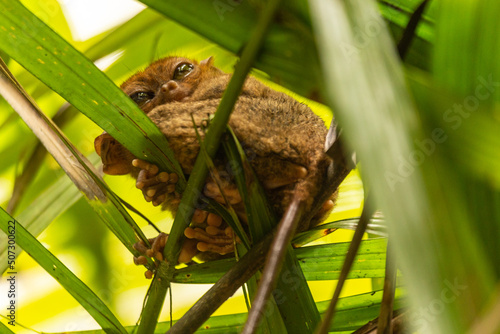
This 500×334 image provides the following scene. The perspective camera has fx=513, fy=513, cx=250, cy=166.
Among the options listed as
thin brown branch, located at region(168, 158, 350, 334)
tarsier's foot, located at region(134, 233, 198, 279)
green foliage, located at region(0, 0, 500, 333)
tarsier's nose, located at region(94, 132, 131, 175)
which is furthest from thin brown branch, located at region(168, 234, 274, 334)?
tarsier's nose, located at region(94, 132, 131, 175)

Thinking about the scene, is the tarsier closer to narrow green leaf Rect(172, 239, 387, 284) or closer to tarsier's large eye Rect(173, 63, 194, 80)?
narrow green leaf Rect(172, 239, 387, 284)

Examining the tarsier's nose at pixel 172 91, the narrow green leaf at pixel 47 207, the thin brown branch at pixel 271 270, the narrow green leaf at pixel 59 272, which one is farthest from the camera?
the tarsier's nose at pixel 172 91

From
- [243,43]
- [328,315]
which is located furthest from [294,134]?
[328,315]

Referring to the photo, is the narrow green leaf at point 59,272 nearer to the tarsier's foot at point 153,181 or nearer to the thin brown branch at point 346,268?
the tarsier's foot at point 153,181

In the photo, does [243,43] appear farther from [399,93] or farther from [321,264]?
[321,264]

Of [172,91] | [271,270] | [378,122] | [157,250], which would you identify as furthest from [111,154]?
[378,122]

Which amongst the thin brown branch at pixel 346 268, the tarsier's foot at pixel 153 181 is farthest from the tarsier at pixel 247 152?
the thin brown branch at pixel 346 268
